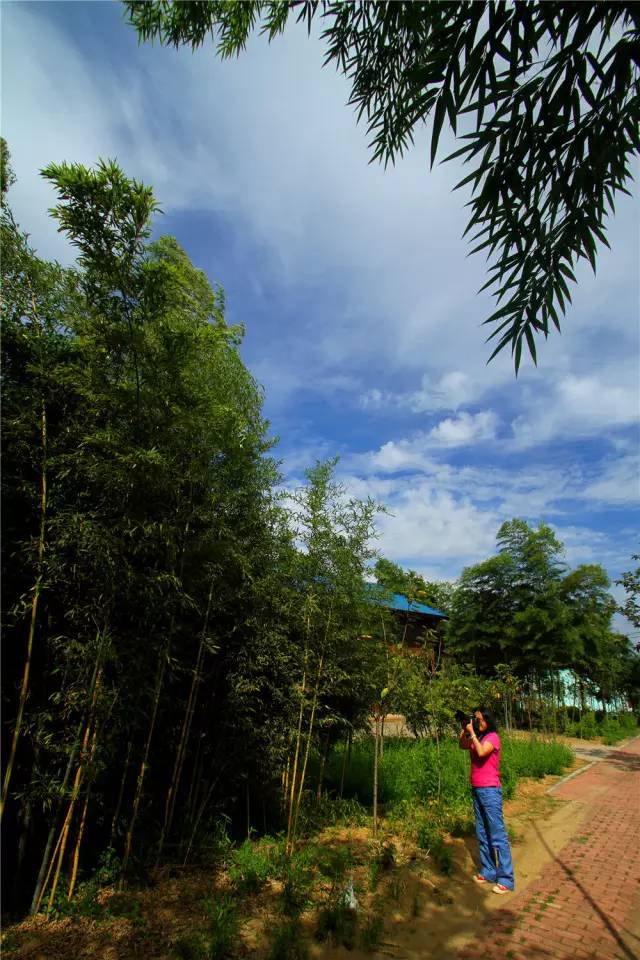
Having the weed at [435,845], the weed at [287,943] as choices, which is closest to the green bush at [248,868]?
the weed at [287,943]

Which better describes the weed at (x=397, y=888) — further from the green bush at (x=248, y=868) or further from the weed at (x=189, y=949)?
the weed at (x=189, y=949)

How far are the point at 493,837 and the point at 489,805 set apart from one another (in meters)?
0.19

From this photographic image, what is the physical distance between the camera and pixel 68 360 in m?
2.71

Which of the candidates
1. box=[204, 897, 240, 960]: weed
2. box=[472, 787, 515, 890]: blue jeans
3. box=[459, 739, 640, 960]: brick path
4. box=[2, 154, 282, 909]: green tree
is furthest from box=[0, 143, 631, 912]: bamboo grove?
box=[459, 739, 640, 960]: brick path

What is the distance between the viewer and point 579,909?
2871 millimetres

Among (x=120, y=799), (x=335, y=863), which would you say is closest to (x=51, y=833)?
(x=120, y=799)

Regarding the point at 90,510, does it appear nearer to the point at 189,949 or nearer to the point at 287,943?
the point at 189,949

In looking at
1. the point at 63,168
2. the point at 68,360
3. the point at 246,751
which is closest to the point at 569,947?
the point at 246,751

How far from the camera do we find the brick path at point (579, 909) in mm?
2418

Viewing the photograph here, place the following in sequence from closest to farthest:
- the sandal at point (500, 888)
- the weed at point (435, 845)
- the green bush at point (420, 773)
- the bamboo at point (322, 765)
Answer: the sandal at point (500, 888) → the weed at point (435, 845) → the bamboo at point (322, 765) → the green bush at point (420, 773)

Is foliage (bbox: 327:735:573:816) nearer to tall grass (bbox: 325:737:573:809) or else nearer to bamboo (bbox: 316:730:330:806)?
tall grass (bbox: 325:737:573:809)

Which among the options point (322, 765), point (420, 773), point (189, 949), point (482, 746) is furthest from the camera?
point (420, 773)

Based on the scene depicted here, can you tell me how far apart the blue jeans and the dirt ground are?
148mm

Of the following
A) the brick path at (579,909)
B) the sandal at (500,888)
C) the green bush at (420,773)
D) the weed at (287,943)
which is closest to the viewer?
the weed at (287,943)
